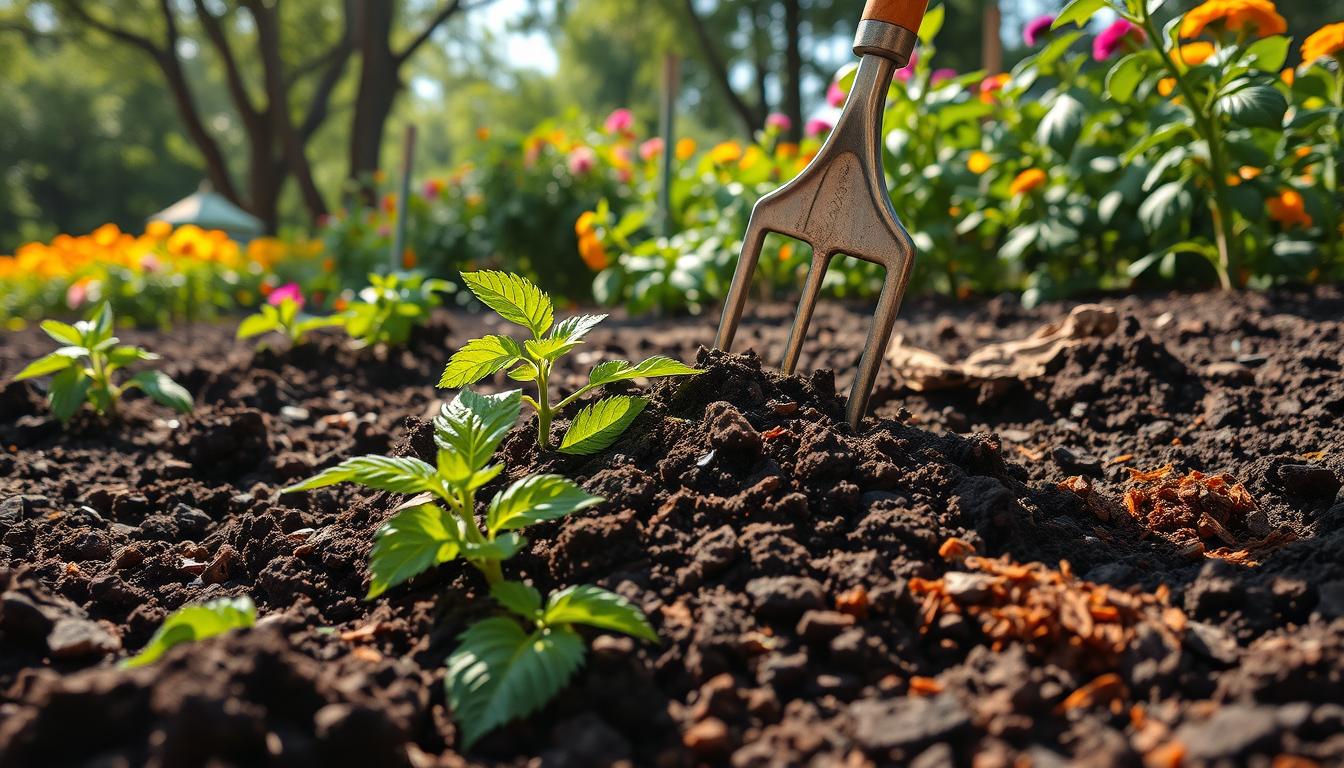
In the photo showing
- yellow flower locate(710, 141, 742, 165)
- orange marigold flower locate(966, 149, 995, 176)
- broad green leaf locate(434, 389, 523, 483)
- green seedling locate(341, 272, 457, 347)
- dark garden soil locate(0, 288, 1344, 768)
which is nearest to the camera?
dark garden soil locate(0, 288, 1344, 768)

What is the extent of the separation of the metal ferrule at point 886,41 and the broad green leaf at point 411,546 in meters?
1.29

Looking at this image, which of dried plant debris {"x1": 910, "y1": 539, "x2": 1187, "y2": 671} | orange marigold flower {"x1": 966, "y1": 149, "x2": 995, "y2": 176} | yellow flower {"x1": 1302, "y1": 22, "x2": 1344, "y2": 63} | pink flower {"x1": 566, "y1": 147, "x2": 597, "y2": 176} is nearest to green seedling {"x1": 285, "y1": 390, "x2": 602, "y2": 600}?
dried plant debris {"x1": 910, "y1": 539, "x2": 1187, "y2": 671}

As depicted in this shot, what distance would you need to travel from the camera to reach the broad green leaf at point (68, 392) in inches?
100

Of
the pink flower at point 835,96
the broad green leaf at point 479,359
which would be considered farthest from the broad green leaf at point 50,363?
the pink flower at point 835,96

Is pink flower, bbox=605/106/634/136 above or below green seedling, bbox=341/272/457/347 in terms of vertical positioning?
above

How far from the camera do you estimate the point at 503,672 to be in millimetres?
1137

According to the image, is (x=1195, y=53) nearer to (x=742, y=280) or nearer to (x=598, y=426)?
(x=742, y=280)

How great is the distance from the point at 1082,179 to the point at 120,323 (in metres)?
6.26

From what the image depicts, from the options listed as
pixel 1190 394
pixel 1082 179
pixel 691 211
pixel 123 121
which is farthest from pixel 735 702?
pixel 123 121

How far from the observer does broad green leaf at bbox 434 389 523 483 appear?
1.42m

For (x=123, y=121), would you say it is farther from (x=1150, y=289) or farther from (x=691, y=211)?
(x=1150, y=289)

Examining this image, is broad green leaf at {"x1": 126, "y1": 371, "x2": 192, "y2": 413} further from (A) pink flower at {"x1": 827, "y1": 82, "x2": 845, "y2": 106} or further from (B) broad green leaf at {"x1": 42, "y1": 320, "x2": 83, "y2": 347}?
(A) pink flower at {"x1": 827, "y1": 82, "x2": 845, "y2": 106}

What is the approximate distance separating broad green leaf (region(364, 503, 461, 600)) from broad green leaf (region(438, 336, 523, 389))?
13.1 inches

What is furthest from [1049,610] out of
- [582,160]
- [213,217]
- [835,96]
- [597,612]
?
[213,217]
